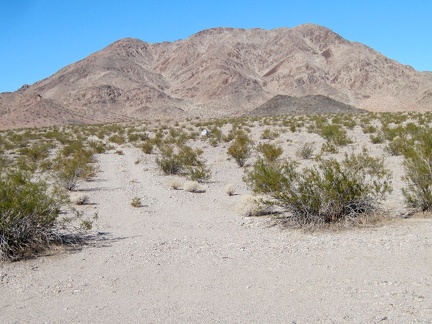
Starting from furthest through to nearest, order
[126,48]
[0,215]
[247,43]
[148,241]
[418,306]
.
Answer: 1. [126,48]
2. [247,43]
3. [148,241]
4. [0,215]
5. [418,306]

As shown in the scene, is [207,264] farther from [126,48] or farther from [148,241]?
[126,48]

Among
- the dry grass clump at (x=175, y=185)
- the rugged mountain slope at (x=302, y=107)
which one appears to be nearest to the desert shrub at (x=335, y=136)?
the dry grass clump at (x=175, y=185)

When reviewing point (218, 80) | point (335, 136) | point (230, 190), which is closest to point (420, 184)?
point (230, 190)

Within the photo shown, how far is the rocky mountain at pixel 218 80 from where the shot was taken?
99.6m

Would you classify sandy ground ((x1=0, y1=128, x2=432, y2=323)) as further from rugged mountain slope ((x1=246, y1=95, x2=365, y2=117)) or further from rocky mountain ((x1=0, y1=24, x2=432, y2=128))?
rocky mountain ((x1=0, y1=24, x2=432, y2=128))

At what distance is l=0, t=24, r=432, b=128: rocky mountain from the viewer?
9962 centimetres

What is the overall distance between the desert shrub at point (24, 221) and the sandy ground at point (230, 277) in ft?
1.37

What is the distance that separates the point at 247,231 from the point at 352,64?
113504 millimetres

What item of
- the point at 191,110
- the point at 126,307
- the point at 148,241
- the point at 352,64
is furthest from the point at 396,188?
the point at 352,64

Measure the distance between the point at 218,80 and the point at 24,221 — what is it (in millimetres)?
111834

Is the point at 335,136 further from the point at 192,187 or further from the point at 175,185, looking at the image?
the point at 192,187

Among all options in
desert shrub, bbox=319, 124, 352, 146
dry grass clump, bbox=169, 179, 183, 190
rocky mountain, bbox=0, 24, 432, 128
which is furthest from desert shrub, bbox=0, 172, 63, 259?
rocky mountain, bbox=0, 24, 432, 128

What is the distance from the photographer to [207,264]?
7438mm

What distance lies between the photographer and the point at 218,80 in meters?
118
